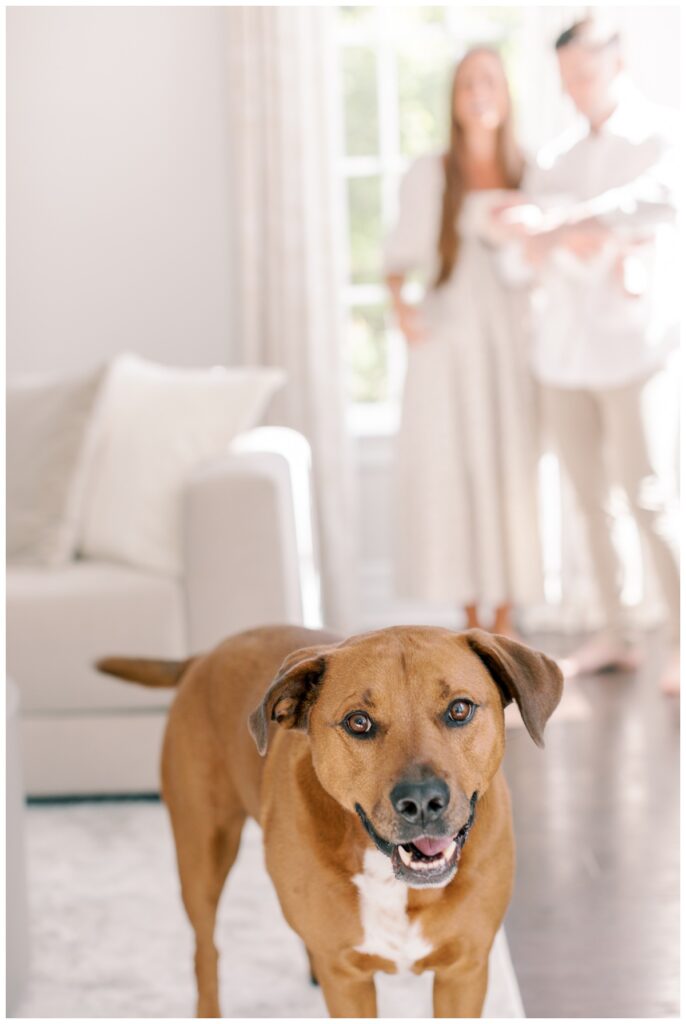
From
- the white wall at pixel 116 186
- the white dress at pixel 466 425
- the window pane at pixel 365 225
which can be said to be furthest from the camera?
the window pane at pixel 365 225

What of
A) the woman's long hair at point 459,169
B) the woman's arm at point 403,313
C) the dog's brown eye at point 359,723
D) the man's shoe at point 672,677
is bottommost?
the man's shoe at point 672,677

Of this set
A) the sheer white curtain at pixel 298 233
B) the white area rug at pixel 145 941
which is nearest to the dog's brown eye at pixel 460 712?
the white area rug at pixel 145 941

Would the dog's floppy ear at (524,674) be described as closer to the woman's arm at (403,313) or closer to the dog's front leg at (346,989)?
the dog's front leg at (346,989)

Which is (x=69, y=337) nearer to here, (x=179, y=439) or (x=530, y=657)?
(x=179, y=439)

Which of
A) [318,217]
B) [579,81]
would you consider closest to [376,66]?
[318,217]

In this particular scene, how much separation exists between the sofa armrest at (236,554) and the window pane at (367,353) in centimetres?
215

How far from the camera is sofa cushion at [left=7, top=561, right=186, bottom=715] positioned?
2.67 m

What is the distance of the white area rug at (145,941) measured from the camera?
6.16 ft

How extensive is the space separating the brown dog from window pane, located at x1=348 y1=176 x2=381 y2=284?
3.30 metres

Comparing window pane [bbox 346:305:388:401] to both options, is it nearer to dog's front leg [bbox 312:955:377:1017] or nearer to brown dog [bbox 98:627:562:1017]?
brown dog [bbox 98:627:562:1017]

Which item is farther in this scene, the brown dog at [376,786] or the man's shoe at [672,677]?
the man's shoe at [672,677]

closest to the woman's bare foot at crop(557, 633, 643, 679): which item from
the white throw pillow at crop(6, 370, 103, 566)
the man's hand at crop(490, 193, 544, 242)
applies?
the man's hand at crop(490, 193, 544, 242)

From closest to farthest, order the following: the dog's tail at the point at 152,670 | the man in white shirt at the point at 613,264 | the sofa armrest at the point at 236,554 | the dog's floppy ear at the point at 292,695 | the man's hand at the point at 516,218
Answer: the dog's floppy ear at the point at 292,695
the dog's tail at the point at 152,670
the sofa armrest at the point at 236,554
the man in white shirt at the point at 613,264
the man's hand at the point at 516,218

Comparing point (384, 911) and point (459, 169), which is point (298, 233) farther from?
point (384, 911)
